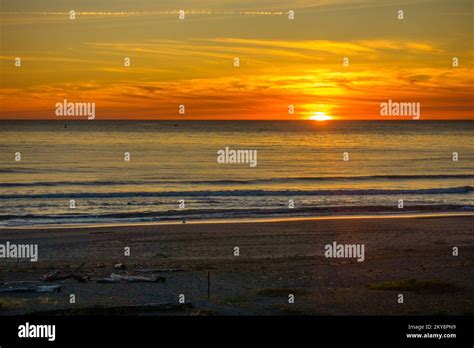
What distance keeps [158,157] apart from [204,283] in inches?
2083

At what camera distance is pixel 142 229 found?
25.1 m

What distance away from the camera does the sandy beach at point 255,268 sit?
12500mm

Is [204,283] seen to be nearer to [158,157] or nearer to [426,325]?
[426,325]

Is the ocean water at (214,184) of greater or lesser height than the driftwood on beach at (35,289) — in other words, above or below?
above

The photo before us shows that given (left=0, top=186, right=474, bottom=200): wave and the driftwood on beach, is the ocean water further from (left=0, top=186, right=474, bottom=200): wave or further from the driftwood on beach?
the driftwood on beach

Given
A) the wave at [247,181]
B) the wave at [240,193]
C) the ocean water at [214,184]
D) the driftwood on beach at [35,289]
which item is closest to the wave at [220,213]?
the ocean water at [214,184]

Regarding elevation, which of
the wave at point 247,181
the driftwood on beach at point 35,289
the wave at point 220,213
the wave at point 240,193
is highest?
the wave at point 247,181

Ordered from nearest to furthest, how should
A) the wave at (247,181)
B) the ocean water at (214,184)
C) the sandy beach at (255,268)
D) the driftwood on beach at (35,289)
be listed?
the sandy beach at (255,268)
the driftwood on beach at (35,289)
the ocean water at (214,184)
the wave at (247,181)

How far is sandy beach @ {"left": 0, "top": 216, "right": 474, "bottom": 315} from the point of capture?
12.5 metres

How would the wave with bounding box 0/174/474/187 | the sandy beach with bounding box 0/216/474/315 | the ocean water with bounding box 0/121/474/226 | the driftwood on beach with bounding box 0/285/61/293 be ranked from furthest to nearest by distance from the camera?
the wave with bounding box 0/174/474/187 < the ocean water with bounding box 0/121/474/226 < the driftwood on beach with bounding box 0/285/61/293 < the sandy beach with bounding box 0/216/474/315

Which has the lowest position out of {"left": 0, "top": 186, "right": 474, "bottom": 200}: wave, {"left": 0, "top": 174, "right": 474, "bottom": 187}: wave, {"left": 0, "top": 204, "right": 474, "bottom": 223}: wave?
{"left": 0, "top": 204, "right": 474, "bottom": 223}: wave

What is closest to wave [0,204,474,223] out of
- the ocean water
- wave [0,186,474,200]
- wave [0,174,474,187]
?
the ocean water

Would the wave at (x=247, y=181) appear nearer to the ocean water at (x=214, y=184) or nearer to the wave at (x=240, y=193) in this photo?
the ocean water at (x=214, y=184)

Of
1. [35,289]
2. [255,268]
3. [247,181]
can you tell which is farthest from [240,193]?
[35,289]
